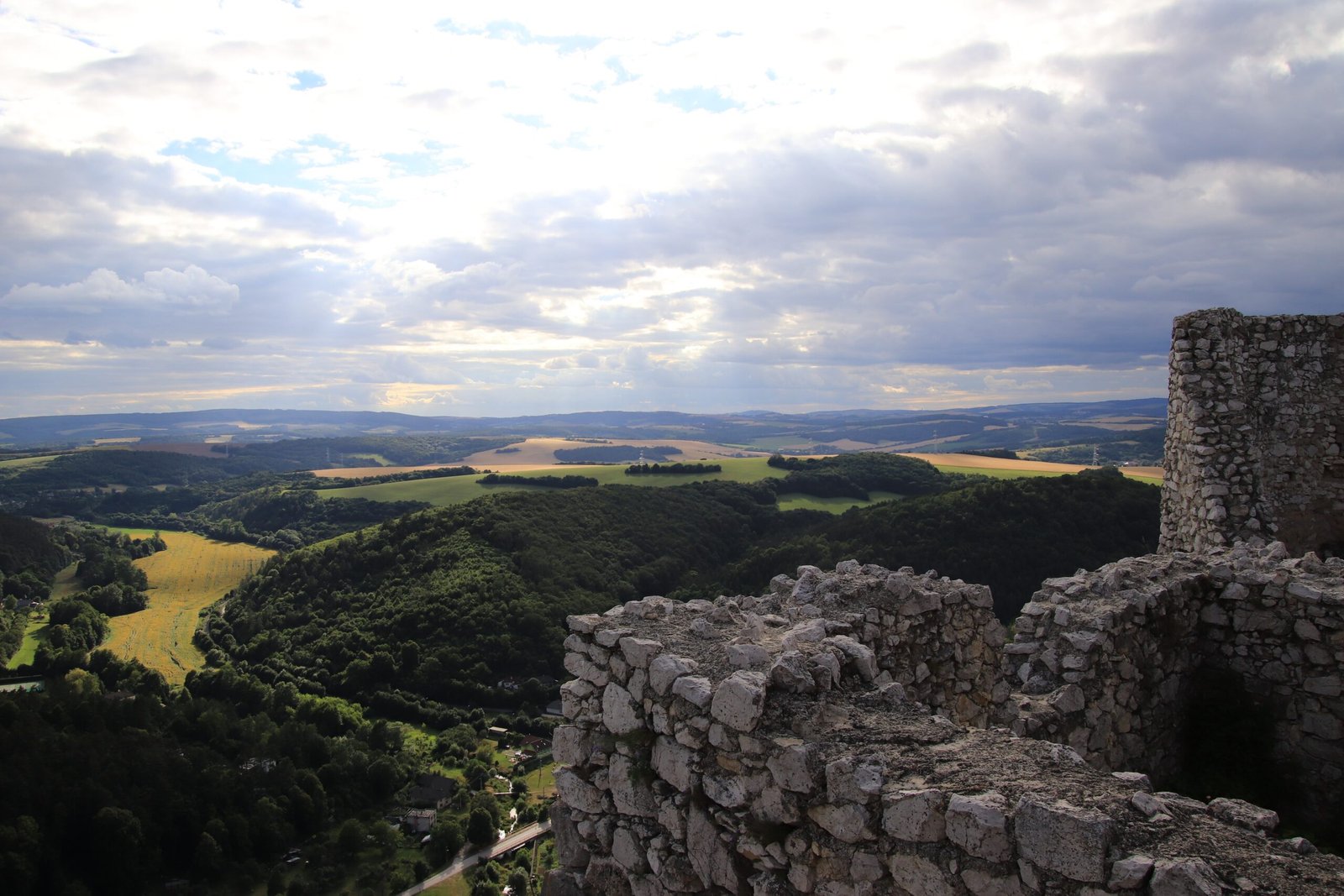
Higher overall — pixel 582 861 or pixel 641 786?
pixel 641 786

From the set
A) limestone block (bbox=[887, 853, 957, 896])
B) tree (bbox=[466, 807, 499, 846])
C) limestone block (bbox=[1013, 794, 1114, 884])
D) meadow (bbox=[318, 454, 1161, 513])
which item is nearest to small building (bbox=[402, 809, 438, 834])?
tree (bbox=[466, 807, 499, 846])

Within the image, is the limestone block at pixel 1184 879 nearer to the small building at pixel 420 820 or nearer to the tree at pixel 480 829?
the tree at pixel 480 829

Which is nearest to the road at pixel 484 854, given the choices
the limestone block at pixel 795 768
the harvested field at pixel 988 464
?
the limestone block at pixel 795 768

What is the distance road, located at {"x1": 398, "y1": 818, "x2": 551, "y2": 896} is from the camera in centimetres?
4647

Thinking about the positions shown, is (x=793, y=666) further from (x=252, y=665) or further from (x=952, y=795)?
(x=252, y=665)

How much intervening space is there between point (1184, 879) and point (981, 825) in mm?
850

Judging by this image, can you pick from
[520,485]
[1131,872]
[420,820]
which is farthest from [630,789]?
[520,485]

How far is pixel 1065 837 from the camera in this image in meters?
3.60

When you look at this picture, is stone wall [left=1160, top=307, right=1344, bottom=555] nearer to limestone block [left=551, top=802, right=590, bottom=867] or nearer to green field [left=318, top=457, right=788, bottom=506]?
limestone block [left=551, top=802, right=590, bottom=867]

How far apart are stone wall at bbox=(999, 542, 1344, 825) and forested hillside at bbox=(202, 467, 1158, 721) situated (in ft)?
106

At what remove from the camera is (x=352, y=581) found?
85688 mm

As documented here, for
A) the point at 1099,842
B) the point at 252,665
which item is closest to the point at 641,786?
the point at 1099,842

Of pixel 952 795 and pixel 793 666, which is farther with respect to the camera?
pixel 793 666

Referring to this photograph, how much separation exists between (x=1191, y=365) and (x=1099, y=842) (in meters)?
9.32
